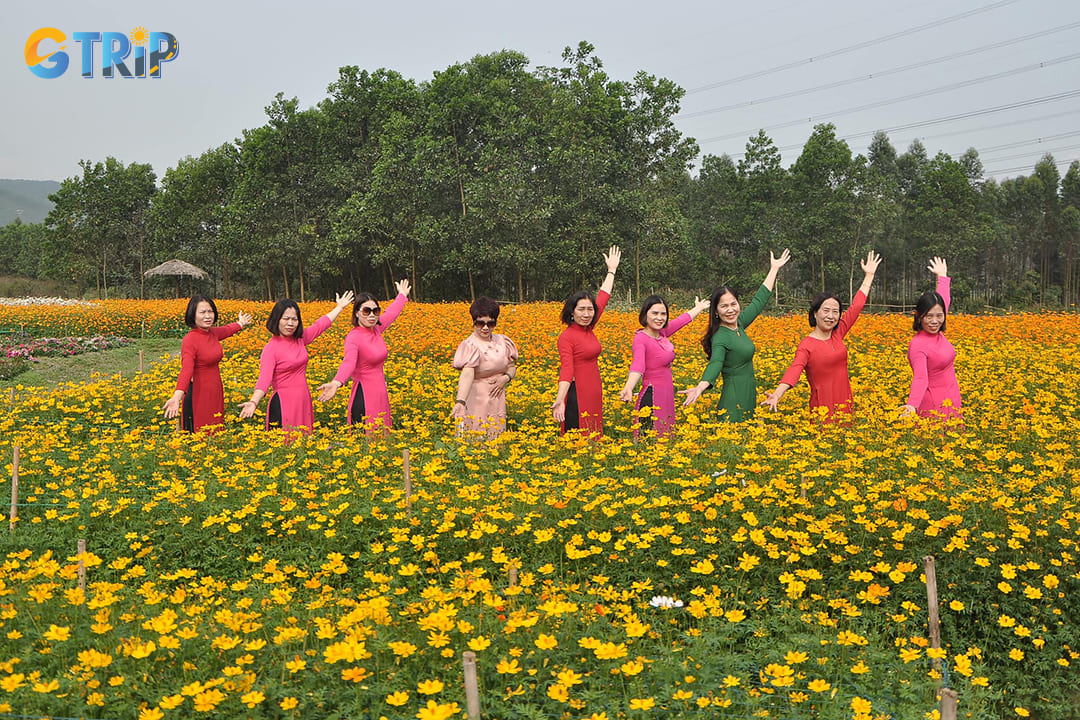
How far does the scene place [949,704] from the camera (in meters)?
2.55

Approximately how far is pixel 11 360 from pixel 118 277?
45.8 meters

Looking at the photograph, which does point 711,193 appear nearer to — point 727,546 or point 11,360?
point 11,360

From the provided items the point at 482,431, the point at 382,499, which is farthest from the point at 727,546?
the point at 482,431

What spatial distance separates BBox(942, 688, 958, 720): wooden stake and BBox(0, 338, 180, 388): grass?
12.6 m

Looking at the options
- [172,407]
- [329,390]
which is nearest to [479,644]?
[329,390]

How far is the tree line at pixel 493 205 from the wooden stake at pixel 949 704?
95.2 ft

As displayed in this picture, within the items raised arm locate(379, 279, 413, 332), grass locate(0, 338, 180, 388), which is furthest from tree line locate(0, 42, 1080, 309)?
raised arm locate(379, 279, 413, 332)

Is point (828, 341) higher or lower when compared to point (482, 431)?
higher

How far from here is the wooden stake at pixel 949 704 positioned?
2.54 m

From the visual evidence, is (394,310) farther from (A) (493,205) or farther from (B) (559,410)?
(A) (493,205)

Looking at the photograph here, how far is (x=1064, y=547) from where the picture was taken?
435 cm

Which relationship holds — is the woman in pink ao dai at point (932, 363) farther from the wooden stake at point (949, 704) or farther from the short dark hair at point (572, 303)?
the wooden stake at point (949, 704)

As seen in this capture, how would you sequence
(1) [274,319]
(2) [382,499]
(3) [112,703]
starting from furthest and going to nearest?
(1) [274,319] < (2) [382,499] < (3) [112,703]

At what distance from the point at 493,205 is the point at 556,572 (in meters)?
27.7
